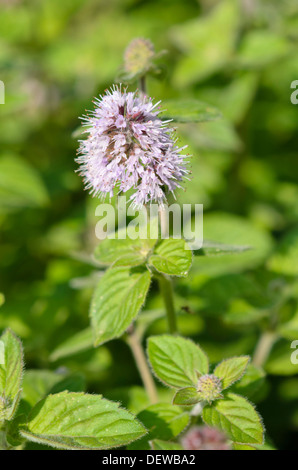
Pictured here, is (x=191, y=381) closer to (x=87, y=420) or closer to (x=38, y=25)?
(x=87, y=420)

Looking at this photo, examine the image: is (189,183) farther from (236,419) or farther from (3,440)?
(3,440)

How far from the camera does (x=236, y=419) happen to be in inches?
62.1

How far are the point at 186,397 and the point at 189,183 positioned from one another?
1949mm

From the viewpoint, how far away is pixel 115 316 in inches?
68.8

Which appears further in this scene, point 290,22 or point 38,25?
point 38,25

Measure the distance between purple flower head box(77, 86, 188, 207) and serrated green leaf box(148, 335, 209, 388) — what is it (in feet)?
1.64

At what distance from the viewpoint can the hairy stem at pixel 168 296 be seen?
1.82 meters

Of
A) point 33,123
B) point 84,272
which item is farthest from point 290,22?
point 84,272

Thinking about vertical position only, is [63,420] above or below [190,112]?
below

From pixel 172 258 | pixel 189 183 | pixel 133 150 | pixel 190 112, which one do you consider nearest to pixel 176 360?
pixel 172 258

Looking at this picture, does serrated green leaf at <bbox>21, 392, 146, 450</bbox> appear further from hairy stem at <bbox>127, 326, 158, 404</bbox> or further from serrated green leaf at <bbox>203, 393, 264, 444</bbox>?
hairy stem at <bbox>127, 326, 158, 404</bbox>

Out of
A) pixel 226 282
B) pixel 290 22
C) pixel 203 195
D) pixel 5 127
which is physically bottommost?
pixel 226 282

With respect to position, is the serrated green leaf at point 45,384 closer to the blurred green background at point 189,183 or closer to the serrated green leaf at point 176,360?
the blurred green background at point 189,183

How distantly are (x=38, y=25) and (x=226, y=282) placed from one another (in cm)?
317
